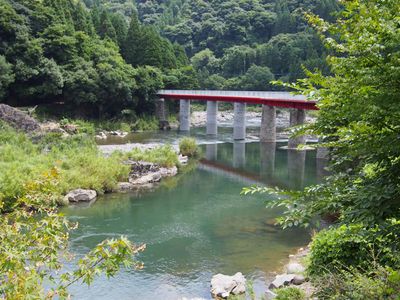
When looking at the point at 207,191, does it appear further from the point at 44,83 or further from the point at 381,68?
the point at 44,83

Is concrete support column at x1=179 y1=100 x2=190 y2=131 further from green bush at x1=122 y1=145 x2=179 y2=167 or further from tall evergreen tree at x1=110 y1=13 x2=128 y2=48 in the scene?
green bush at x1=122 y1=145 x2=179 y2=167

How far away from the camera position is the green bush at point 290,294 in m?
8.65

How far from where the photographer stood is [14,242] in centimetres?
437

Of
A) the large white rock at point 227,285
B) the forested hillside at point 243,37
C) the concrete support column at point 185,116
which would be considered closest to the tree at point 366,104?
the large white rock at point 227,285

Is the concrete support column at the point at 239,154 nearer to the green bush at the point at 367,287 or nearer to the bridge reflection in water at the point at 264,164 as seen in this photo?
the bridge reflection in water at the point at 264,164

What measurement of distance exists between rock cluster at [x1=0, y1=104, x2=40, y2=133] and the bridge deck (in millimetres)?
17449

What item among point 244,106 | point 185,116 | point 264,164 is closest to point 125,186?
point 264,164

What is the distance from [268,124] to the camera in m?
38.8

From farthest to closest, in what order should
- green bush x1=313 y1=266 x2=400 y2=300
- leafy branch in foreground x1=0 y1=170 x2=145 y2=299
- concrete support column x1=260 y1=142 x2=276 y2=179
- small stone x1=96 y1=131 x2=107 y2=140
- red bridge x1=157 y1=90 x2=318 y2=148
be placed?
1. small stone x1=96 y1=131 x2=107 y2=140
2. red bridge x1=157 y1=90 x2=318 y2=148
3. concrete support column x1=260 y1=142 x2=276 y2=179
4. green bush x1=313 y1=266 x2=400 y2=300
5. leafy branch in foreground x1=0 y1=170 x2=145 y2=299

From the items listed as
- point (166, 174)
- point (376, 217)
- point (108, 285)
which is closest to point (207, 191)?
point (166, 174)

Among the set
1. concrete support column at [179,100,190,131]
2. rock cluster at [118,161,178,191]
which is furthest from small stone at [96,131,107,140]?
rock cluster at [118,161,178,191]

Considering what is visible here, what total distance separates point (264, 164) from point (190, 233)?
48.3 ft

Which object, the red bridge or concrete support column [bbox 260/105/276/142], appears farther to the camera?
concrete support column [bbox 260/105/276/142]

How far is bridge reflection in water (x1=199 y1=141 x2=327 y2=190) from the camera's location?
24.7 m
